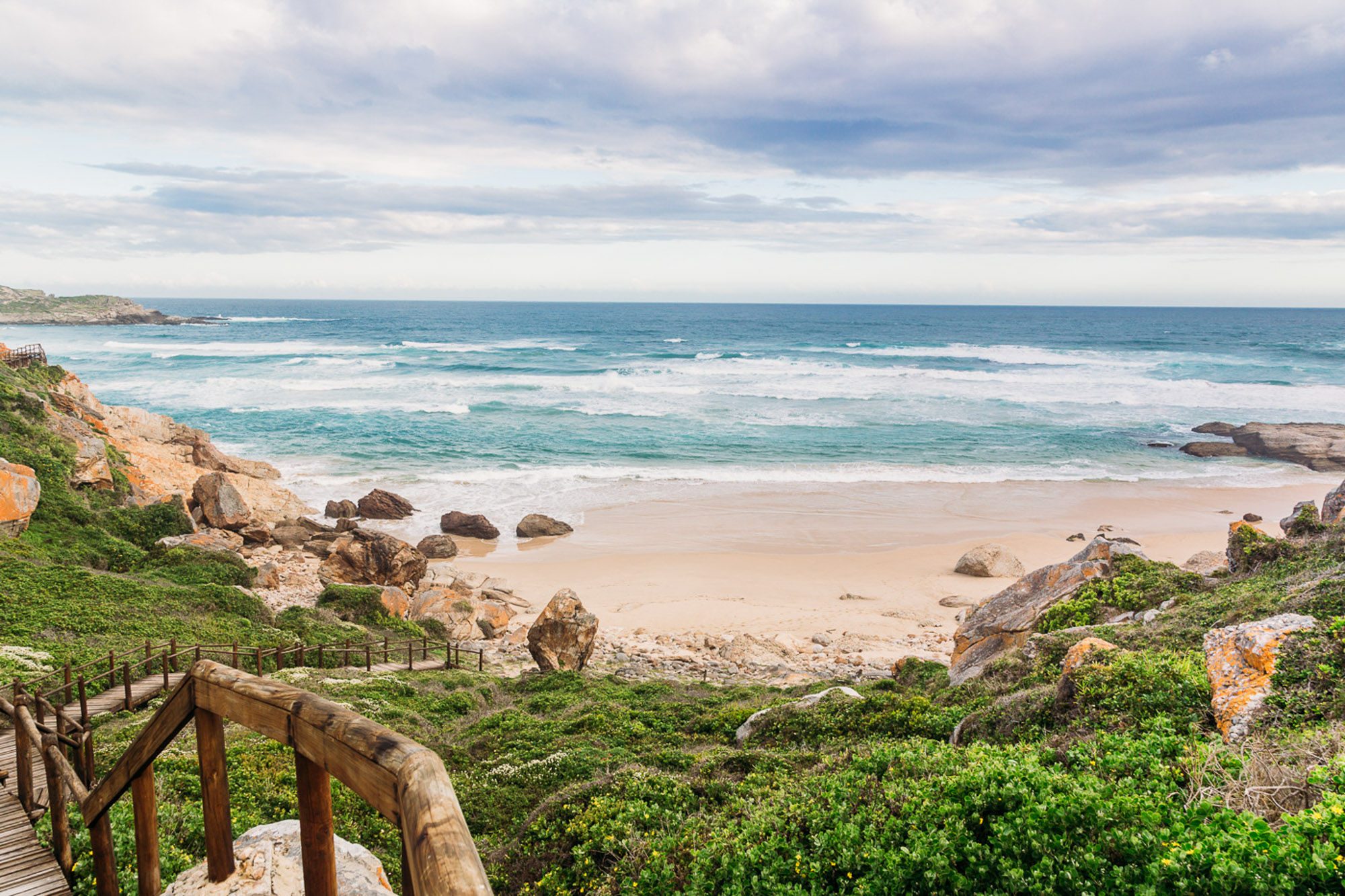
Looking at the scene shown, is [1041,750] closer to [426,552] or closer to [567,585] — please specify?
[567,585]

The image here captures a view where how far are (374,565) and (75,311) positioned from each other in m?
125

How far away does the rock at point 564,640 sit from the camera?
15336mm

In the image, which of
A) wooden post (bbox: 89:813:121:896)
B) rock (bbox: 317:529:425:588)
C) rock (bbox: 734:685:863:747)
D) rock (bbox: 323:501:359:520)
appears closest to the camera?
wooden post (bbox: 89:813:121:896)

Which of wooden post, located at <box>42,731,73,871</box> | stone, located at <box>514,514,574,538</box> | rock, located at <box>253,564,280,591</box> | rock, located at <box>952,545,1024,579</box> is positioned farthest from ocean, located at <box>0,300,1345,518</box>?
wooden post, located at <box>42,731,73,871</box>

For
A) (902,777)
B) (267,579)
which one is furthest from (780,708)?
(267,579)

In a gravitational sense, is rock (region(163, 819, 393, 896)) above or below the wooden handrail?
below

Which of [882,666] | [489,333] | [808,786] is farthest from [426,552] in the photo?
[489,333]

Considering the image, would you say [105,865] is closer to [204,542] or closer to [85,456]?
[204,542]

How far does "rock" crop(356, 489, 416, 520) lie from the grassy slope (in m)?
14.1

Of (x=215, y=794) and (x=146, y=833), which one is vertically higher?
(x=215, y=794)

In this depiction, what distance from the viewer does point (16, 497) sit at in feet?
49.5

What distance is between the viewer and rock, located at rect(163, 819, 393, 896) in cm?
324

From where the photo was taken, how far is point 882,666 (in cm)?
1518

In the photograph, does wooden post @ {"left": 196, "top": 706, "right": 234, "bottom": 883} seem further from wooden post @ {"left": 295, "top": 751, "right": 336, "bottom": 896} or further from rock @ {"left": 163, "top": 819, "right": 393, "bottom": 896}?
wooden post @ {"left": 295, "top": 751, "right": 336, "bottom": 896}
